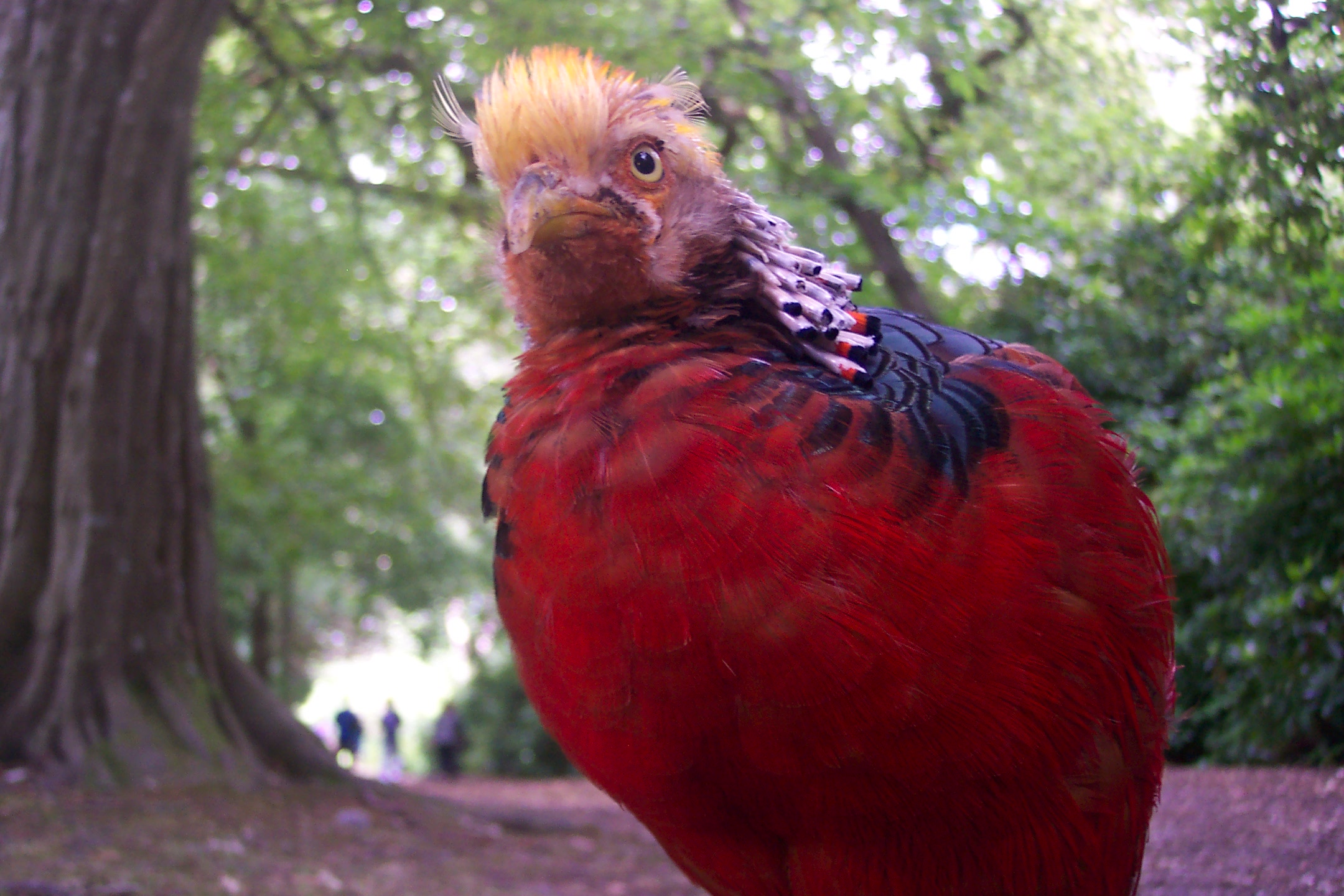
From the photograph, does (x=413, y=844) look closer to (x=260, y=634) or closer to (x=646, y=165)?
(x=646, y=165)

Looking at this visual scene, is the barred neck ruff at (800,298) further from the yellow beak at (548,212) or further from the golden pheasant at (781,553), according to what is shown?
the yellow beak at (548,212)

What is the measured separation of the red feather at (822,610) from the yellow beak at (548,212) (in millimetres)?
212

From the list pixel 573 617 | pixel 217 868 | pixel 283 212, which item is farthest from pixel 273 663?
pixel 573 617

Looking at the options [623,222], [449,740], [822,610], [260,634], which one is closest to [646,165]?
[623,222]

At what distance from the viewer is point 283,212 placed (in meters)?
12.2

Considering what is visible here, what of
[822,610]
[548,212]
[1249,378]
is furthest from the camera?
[1249,378]

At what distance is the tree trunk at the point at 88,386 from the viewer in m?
4.97

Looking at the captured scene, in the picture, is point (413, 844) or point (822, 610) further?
point (413, 844)

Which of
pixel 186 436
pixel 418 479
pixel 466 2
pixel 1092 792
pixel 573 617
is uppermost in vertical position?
pixel 466 2

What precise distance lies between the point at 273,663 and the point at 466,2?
1428 centimetres

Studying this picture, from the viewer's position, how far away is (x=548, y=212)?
1809mm

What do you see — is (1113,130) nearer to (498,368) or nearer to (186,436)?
(186,436)

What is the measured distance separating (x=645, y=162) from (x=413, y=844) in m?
4.24

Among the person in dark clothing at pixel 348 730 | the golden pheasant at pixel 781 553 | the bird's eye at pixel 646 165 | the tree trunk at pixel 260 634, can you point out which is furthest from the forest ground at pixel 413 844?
the person in dark clothing at pixel 348 730
